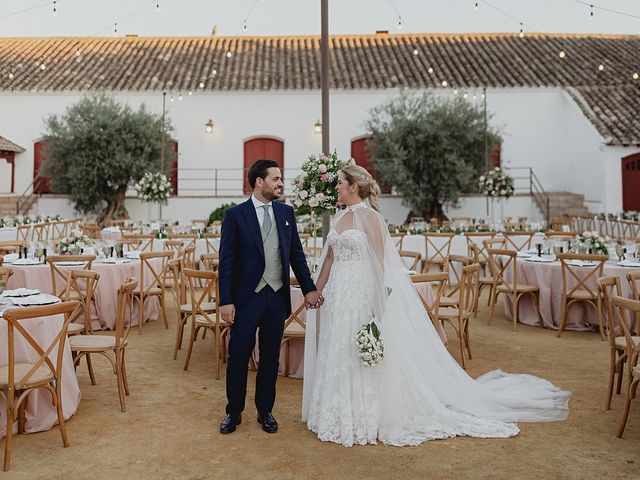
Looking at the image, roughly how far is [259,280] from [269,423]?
37.6 inches

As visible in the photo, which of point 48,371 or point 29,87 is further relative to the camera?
point 29,87

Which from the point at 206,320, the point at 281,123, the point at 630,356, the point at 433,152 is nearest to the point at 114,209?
the point at 281,123

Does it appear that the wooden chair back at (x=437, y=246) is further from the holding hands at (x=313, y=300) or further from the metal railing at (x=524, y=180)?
the metal railing at (x=524, y=180)

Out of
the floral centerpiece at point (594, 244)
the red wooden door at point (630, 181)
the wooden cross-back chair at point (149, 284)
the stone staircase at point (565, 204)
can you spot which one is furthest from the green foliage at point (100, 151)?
the red wooden door at point (630, 181)

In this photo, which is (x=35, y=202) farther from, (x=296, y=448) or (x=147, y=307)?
(x=296, y=448)

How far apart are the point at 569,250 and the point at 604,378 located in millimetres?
3003

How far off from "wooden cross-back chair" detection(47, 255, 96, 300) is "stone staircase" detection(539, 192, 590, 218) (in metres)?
13.3

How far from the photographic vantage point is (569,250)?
26.4ft

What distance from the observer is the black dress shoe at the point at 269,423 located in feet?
13.2

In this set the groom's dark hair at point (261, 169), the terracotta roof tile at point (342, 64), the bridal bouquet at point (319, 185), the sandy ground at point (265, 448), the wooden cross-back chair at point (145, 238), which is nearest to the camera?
the sandy ground at point (265, 448)

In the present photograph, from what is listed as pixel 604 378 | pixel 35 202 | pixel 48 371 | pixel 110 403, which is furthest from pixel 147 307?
pixel 35 202

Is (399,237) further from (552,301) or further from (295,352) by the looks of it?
(295,352)

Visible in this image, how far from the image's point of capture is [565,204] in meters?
17.4

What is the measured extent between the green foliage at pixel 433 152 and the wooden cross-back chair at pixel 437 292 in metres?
10.1
